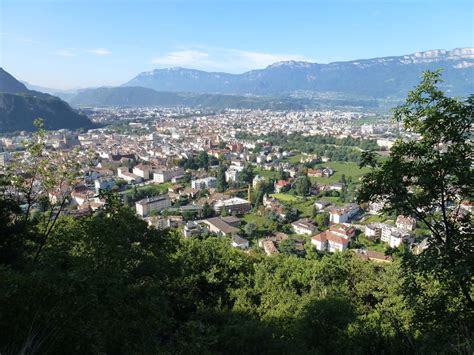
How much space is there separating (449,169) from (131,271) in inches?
118

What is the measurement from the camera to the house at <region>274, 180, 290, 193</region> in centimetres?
2943

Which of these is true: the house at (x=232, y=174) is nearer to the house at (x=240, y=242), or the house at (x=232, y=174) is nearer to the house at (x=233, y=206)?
the house at (x=233, y=206)

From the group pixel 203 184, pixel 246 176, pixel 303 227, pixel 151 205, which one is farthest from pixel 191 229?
pixel 246 176

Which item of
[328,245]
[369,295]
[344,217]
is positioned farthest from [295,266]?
[344,217]

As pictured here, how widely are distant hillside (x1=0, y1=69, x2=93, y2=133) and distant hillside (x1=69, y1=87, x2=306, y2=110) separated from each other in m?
65.6

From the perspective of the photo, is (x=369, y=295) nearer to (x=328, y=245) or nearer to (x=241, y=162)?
(x=328, y=245)

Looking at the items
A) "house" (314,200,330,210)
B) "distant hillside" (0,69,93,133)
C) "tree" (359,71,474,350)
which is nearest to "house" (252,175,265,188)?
"house" (314,200,330,210)

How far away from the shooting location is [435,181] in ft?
8.80

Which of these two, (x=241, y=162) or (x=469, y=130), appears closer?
(x=469, y=130)

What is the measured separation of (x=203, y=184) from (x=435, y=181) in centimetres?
2864

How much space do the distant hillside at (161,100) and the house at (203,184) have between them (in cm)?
9520

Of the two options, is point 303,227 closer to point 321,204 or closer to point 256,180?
point 321,204

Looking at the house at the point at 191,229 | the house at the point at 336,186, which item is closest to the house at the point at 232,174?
the house at the point at 336,186

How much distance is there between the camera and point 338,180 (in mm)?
32031
